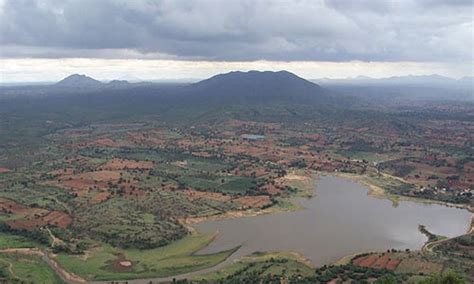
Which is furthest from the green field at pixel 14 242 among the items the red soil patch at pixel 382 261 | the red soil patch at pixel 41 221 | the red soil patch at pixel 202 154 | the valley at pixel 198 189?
the red soil patch at pixel 202 154

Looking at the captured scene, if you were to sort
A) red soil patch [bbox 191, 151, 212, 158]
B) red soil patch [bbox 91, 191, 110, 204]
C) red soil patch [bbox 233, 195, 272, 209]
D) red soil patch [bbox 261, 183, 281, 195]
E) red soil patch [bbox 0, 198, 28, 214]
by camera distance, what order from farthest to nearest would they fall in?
1. red soil patch [bbox 191, 151, 212, 158]
2. red soil patch [bbox 261, 183, 281, 195]
3. red soil patch [bbox 233, 195, 272, 209]
4. red soil patch [bbox 91, 191, 110, 204]
5. red soil patch [bbox 0, 198, 28, 214]

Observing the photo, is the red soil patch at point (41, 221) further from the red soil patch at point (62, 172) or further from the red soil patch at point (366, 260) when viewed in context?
the red soil patch at point (366, 260)

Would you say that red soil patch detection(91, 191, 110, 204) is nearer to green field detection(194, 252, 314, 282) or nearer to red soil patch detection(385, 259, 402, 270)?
green field detection(194, 252, 314, 282)

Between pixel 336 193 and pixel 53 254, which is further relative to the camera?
pixel 336 193

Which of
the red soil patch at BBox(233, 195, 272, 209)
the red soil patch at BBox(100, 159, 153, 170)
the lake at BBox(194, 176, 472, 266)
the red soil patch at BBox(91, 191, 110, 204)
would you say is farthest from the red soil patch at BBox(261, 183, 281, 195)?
the red soil patch at BBox(100, 159, 153, 170)

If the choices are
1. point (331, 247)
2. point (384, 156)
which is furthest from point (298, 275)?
point (384, 156)

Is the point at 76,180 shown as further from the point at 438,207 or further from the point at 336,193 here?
the point at 438,207
